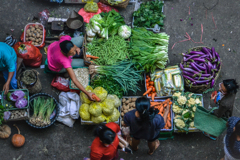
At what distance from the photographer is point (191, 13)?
5.44 metres

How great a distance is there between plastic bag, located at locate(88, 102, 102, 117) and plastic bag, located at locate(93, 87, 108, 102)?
13 cm

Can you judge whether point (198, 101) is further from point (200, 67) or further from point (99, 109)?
point (99, 109)

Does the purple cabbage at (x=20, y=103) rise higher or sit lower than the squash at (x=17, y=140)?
higher

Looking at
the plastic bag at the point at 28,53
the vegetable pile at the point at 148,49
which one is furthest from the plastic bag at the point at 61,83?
the vegetable pile at the point at 148,49

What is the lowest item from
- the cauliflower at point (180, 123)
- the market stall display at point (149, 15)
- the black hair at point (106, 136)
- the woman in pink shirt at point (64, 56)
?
the cauliflower at point (180, 123)

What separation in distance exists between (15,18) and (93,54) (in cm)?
220

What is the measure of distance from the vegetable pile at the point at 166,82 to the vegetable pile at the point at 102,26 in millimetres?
1227

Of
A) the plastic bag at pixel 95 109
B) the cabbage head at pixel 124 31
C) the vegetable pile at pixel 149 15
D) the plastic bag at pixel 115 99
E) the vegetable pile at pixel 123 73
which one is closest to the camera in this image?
the plastic bag at pixel 95 109

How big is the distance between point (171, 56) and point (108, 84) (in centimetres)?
167

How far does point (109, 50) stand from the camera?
14.8 feet

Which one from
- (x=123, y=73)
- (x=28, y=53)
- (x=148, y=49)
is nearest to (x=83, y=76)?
(x=123, y=73)

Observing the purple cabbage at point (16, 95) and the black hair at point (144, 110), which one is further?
the purple cabbage at point (16, 95)

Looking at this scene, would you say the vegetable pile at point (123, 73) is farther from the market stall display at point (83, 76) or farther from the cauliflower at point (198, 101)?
the cauliflower at point (198, 101)

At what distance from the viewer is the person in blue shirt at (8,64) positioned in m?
3.86
